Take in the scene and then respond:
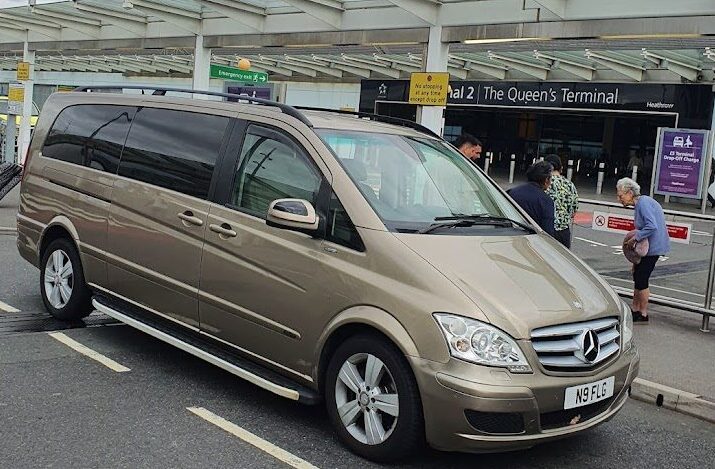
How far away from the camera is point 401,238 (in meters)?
4.49

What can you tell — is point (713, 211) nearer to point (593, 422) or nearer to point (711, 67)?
point (593, 422)

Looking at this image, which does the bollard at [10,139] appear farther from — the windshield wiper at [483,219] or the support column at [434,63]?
the windshield wiper at [483,219]

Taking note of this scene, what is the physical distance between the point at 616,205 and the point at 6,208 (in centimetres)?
1141

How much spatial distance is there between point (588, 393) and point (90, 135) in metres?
4.47

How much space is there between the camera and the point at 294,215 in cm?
464

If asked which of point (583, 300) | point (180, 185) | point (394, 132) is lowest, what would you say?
point (583, 300)

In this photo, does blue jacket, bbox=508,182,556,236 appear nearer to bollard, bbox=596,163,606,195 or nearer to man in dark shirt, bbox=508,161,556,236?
man in dark shirt, bbox=508,161,556,236

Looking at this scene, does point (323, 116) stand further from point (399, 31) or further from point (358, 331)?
point (399, 31)

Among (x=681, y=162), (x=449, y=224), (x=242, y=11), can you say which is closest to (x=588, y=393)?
(x=449, y=224)

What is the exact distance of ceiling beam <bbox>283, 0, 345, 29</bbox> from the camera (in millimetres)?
13000

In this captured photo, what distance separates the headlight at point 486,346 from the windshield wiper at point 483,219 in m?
0.98

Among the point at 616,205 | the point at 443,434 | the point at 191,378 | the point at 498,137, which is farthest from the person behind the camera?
the point at 498,137

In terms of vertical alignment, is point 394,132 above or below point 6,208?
above

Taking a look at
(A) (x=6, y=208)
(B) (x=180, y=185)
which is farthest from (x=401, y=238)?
(A) (x=6, y=208)
